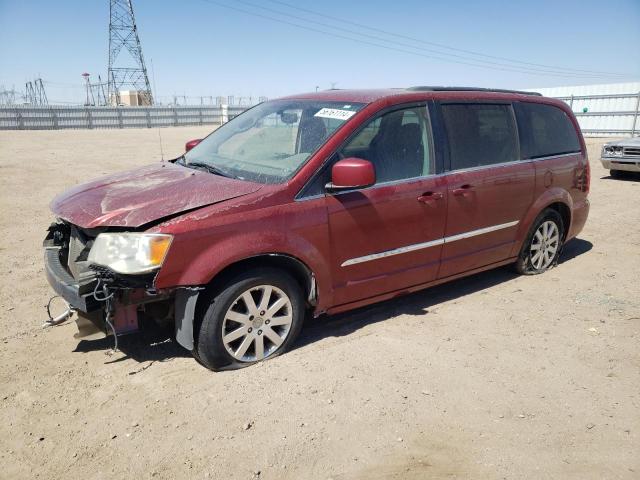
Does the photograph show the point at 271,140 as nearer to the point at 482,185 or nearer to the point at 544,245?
the point at 482,185

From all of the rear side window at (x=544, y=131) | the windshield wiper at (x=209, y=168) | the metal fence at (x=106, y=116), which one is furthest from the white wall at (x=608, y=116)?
the metal fence at (x=106, y=116)

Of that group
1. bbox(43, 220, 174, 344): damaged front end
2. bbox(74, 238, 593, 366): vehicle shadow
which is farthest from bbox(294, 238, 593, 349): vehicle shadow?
bbox(43, 220, 174, 344): damaged front end

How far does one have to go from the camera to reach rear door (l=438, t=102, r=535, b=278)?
4.30 m

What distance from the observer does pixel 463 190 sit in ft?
14.1

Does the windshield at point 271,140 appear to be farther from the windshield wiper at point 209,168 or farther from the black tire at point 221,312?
the black tire at point 221,312

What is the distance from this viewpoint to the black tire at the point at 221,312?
3234mm

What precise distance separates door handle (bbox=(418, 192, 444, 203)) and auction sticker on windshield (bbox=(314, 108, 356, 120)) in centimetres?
85

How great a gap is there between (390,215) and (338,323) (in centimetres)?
102

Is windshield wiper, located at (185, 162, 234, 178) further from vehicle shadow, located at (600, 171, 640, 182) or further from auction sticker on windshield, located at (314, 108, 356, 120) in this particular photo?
vehicle shadow, located at (600, 171, 640, 182)

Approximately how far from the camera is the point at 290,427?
2.90 m

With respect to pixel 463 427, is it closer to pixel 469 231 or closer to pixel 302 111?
pixel 469 231

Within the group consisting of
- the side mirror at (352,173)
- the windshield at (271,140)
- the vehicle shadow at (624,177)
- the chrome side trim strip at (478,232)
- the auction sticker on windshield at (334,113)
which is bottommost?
the vehicle shadow at (624,177)

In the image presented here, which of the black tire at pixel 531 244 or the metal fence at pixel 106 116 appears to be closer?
the black tire at pixel 531 244

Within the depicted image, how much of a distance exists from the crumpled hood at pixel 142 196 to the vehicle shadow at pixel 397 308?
1310mm
